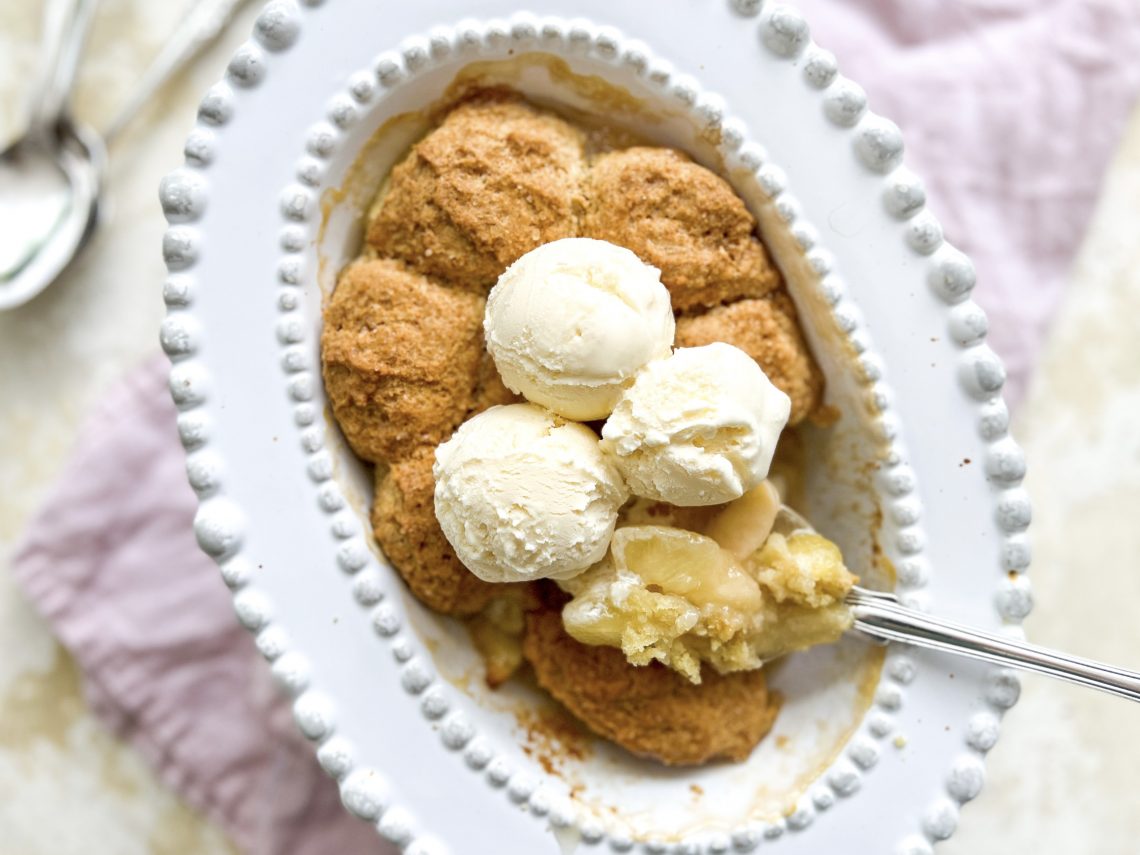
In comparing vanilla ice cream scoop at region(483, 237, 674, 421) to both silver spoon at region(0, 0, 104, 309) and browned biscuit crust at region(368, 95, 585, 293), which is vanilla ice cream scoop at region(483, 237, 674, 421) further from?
silver spoon at region(0, 0, 104, 309)

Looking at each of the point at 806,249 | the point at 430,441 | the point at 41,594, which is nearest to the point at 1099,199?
the point at 806,249

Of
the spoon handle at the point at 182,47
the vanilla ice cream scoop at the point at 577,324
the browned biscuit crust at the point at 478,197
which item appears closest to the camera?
the vanilla ice cream scoop at the point at 577,324

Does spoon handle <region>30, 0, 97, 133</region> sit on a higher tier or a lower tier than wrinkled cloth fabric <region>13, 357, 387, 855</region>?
higher

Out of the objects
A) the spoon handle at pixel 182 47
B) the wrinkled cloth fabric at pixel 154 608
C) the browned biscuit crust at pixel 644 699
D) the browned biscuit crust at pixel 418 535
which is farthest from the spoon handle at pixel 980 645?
the spoon handle at pixel 182 47

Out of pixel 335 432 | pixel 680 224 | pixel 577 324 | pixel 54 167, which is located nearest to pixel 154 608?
pixel 335 432

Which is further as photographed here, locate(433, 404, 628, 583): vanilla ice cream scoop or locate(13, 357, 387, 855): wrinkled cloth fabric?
locate(13, 357, 387, 855): wrinkled cloth fabric

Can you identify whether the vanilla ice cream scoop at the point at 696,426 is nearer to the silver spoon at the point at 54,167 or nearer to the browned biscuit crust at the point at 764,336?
the browned biscuit crust at the point at 764,336

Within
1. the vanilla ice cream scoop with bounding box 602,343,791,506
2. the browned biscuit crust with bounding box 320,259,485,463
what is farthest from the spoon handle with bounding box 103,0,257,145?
the vanilla ice cream scoop with bounding box 602,343,791,506
